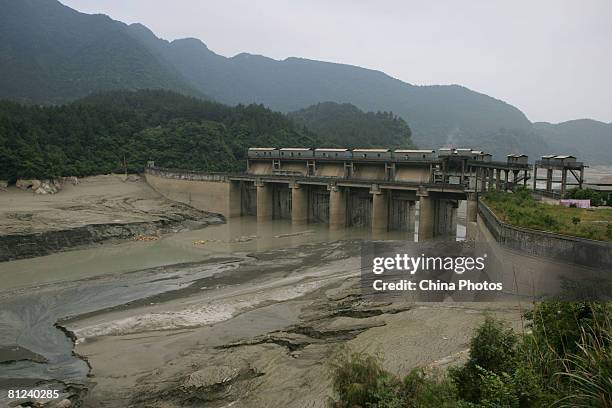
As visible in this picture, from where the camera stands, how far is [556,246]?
18.1 metres

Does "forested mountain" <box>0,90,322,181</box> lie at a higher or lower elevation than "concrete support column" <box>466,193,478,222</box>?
higher

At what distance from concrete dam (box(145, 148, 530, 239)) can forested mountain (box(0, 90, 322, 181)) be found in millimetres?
6960

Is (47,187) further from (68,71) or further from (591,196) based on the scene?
(68,71)

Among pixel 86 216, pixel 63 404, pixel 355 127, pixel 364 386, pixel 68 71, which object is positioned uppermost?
pixel 68 71

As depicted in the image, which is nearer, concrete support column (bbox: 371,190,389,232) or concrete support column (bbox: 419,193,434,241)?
concrete support column (bbox: 419,193,434,241)

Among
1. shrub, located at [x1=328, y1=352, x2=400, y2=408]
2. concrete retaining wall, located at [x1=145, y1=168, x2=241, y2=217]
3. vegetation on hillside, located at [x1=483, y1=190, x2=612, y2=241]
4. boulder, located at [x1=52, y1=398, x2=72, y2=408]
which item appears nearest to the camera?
shrub, located at [x1=328, y1=352, x2=400, y2=408]

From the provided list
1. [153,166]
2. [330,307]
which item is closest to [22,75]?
[153,166]

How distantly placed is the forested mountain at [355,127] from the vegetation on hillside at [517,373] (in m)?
95.3

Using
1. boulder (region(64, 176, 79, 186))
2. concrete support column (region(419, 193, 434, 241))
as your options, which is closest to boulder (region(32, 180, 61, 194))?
boulder (region(64, 176, 79, 186))

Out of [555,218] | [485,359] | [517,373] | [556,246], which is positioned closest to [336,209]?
[555,218]

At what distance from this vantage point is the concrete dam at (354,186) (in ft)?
138

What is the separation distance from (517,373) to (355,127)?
12108 cm

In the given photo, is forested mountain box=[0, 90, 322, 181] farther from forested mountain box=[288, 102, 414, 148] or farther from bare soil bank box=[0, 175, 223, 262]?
forested mountain box=[288, 102, 414, 148]

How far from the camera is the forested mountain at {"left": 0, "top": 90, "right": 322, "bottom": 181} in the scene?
2208 inches
